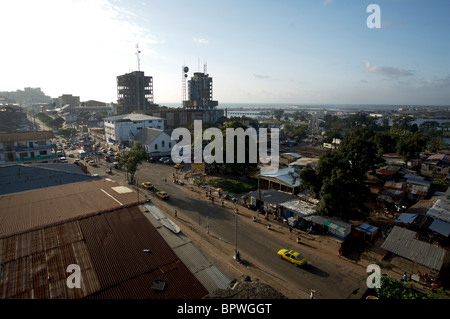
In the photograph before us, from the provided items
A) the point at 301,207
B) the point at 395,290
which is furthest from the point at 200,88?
the point at 395,290

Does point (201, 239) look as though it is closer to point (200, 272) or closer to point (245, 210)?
point (245, 210)

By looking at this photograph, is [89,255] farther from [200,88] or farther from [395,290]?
[200,88]

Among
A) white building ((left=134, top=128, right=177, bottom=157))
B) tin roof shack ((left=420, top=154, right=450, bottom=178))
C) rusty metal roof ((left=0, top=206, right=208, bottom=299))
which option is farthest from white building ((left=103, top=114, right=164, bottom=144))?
tin roof shack ((left=420, top=154, right=450, bottom=178))

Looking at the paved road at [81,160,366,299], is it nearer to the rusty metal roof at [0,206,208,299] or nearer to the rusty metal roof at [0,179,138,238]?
the rusty metal roof at [0,206,208,299]

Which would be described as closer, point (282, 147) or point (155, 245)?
point (155, 245)
